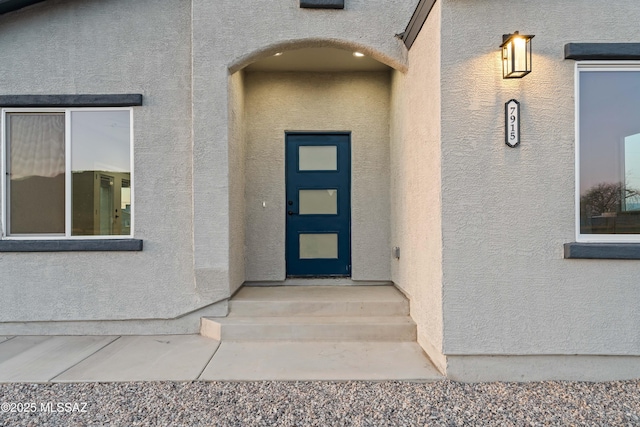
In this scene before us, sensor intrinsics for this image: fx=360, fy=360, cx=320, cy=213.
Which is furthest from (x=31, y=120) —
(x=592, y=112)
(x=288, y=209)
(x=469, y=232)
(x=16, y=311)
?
(x=592, y=112)

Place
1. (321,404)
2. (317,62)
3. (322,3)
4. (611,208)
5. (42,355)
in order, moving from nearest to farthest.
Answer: (321,404)
(611,208)
(42,355)
(322,3)
(317,62)

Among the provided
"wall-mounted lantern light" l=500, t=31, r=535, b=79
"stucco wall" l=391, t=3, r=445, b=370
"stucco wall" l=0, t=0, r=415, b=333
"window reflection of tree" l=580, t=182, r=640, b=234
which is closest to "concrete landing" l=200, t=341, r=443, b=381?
"stucco wall" l=391, t=3, r=445, b=370

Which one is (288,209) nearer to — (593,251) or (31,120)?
(31,120)

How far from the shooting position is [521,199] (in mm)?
3424

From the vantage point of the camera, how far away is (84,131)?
179 inches

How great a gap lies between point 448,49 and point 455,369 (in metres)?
3.05

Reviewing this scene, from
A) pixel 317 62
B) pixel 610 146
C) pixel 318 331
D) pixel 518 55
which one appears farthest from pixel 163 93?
pixel 610 146

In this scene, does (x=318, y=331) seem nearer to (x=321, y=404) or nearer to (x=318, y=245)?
(x=321, y=404)

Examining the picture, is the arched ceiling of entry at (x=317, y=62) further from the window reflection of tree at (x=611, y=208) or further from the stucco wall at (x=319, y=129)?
the window reflection of tree at (x=611, y=208)

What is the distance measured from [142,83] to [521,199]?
4569 millimetres

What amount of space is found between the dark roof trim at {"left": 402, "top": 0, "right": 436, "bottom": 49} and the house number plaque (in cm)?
127

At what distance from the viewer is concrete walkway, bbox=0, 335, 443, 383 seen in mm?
3438

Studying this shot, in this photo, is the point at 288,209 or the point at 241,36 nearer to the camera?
the point at 241,36

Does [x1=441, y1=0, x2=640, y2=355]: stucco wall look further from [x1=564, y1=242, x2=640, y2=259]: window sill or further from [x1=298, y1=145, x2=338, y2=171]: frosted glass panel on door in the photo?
[x1=298, y1=145, x2=338, y2=171]: frosted glass panel on door
